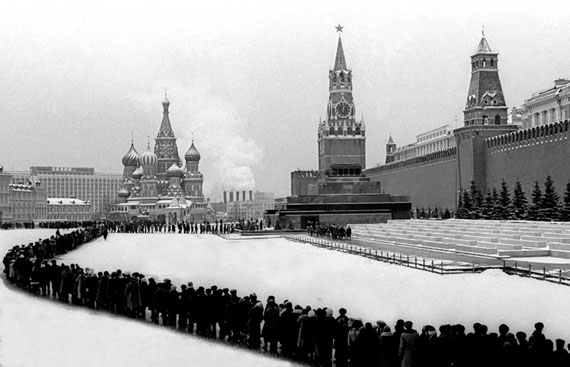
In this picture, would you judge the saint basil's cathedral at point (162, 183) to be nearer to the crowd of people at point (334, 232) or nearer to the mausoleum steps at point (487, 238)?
the crowd of people at point (334, 232)

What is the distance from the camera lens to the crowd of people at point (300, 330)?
7.85 m

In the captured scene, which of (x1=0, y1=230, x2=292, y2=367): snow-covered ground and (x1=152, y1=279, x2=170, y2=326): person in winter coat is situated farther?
(x1=152, y1=279, x2=170, y2=326): person in winter coat

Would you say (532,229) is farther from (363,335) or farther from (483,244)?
(363,335)

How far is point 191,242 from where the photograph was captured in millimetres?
31938

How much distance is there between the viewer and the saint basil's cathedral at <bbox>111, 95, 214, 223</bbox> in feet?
237

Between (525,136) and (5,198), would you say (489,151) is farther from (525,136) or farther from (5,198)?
(5,198)

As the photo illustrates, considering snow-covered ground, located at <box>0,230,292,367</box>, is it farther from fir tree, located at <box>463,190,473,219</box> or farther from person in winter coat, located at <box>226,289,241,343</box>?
fir tree, located at <box>463,190,473,219</box>

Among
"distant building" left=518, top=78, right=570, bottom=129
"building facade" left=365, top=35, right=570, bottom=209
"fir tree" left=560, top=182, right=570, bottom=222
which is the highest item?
"distant building" left=518, top=78, right=570, bottom=129

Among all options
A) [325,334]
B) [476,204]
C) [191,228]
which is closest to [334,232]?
[476,204]

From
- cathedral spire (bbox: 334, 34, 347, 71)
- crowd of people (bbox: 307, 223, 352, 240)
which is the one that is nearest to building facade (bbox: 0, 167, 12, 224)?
cathedral spire (bbox: 334, 34, 347, 71)

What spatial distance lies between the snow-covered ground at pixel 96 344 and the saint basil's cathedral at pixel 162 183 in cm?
5838

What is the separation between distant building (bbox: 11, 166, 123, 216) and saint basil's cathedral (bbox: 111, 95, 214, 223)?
2698cm

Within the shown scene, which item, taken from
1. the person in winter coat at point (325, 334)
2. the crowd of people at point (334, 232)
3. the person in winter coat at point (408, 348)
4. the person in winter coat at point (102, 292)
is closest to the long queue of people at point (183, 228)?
the crowd of people at point (334, 232)

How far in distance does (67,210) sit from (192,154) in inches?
874
